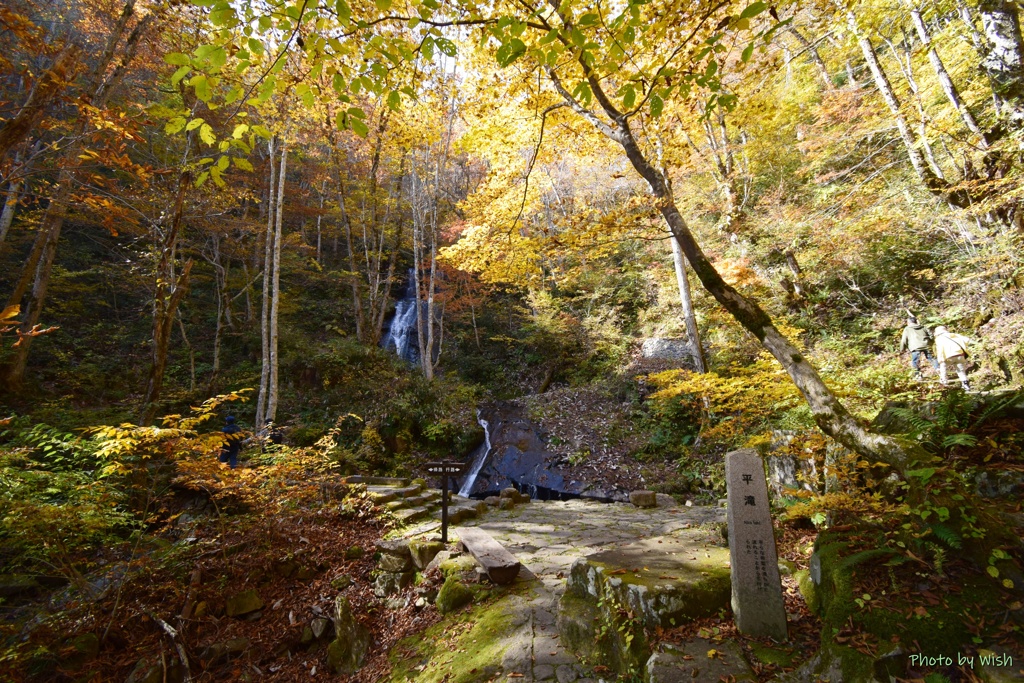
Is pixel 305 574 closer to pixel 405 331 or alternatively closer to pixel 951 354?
pixel 951 354

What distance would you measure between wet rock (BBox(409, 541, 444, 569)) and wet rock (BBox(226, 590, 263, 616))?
6.01 feet

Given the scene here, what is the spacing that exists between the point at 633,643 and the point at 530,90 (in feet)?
19.7

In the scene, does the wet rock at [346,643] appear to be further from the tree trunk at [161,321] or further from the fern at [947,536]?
the fern at [947,536]

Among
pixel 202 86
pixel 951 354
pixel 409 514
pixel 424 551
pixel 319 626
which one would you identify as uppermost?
pixel 202 86

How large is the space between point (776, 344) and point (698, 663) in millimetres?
2734

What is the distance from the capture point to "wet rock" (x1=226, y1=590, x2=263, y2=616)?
4.67 m

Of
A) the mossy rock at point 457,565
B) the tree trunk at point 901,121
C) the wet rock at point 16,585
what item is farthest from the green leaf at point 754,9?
the wet rock at point 16,585

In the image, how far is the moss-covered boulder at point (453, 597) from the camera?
4.25 m

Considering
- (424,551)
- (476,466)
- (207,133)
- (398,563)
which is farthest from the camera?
(476,466)

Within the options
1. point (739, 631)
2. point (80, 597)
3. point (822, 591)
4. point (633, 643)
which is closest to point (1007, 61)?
point (822, 591)

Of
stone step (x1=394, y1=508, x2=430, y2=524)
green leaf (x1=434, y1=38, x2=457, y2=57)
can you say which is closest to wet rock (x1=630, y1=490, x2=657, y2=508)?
stone step (x1=394, y1=508, x2=430, y2=524)

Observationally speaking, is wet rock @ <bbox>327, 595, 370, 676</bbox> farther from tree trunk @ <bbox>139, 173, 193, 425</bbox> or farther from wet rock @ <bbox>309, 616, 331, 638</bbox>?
tree trunk @ <bbox>139, 173, 193, 425</bbox>

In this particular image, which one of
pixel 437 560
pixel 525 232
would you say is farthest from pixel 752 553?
pixel 525 232

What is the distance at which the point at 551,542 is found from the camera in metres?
5.58
